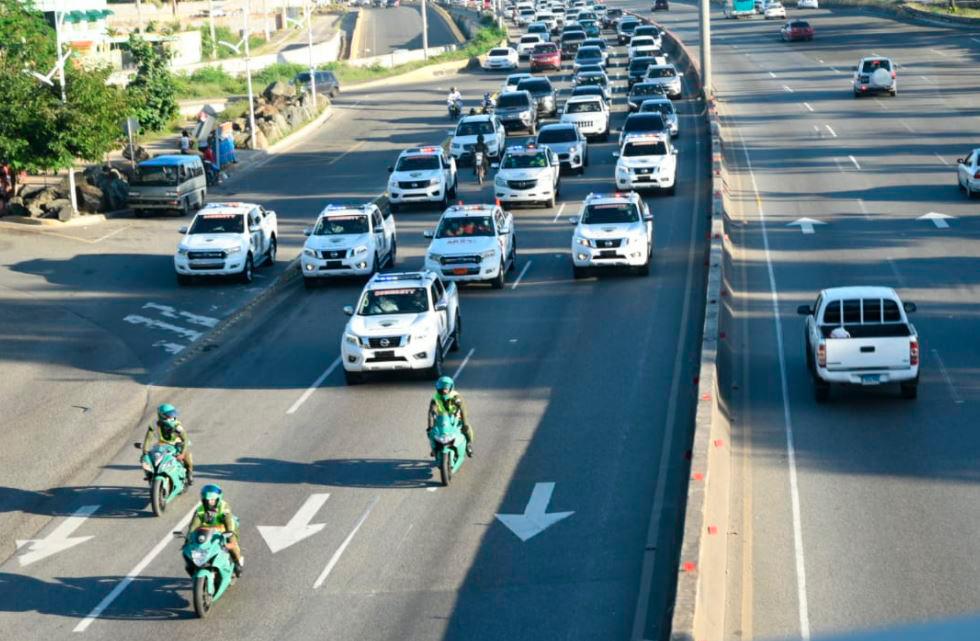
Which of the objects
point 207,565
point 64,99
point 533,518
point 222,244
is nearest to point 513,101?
point 64,99

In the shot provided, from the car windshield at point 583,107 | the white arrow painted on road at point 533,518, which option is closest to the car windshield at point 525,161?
the car windshield at point 583,107

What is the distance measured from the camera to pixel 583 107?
58531 millimetres

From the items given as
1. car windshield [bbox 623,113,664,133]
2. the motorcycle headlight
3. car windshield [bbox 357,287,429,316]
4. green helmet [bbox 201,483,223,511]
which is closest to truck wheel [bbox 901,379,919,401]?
car windshield [bbox 357,287,429,316]

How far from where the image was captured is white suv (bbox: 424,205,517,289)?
3403cm

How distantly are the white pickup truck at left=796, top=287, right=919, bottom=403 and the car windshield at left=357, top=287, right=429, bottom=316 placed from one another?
284 inches

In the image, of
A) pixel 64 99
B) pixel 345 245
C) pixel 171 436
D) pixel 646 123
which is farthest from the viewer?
pixel 646 123

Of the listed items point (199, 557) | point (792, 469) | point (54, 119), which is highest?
point (54, 119)

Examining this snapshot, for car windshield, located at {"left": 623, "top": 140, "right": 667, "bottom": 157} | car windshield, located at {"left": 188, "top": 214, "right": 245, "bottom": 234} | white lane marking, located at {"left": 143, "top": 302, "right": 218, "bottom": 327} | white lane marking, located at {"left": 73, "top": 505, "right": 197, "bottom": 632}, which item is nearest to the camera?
white lane marking, located at {"left": 73, "top": 505, "right": 197, "bottom": 632}

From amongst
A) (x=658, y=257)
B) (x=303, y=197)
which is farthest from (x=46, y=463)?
(x=303, y=197)

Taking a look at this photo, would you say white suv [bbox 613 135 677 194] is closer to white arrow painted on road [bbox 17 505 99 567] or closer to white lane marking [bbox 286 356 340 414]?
white lane marking [bbox 286 356 340 414]

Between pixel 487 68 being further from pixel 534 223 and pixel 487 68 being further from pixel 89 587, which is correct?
pixel 89 587

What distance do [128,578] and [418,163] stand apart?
29364mm

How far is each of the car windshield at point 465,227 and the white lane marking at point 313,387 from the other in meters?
6.50

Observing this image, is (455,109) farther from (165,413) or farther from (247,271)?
(165,413)
